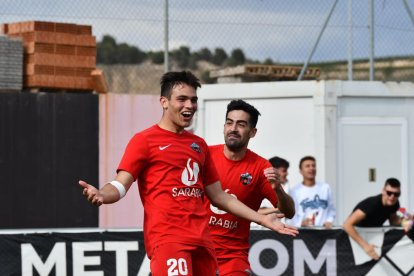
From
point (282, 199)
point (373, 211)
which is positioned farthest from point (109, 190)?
point (373, 211)

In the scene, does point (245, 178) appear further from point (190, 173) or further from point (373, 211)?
point (373, 211)

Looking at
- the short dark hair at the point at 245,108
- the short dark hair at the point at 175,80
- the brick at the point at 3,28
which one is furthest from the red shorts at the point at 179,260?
the brick at the point at 3,28

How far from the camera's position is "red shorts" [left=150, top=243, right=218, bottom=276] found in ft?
24.2

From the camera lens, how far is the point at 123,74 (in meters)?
21.8

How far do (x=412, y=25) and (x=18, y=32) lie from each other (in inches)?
243

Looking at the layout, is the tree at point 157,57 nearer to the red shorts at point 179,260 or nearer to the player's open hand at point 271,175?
the player's open hand at point 271,175

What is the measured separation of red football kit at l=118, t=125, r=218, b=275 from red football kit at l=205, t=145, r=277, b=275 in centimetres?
133

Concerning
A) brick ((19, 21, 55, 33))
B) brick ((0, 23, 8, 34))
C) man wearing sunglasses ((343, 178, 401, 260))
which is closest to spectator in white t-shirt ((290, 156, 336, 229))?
man wearing sunglasses ((343, 178, 401, 260))

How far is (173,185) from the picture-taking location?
7477 mm

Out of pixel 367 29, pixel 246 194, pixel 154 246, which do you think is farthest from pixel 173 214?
pixel 367 29

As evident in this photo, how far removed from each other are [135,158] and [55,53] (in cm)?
860

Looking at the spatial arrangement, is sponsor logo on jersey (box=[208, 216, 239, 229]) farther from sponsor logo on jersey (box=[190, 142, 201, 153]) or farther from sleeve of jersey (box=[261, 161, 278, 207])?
sponsor logo on jersey (box=[190, 142, 201, 153])

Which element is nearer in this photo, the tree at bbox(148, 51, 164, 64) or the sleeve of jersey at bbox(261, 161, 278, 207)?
the sleeve of jersey at bbox(261, 161, 278, 207)

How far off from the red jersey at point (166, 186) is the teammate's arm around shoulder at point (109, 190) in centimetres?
7
